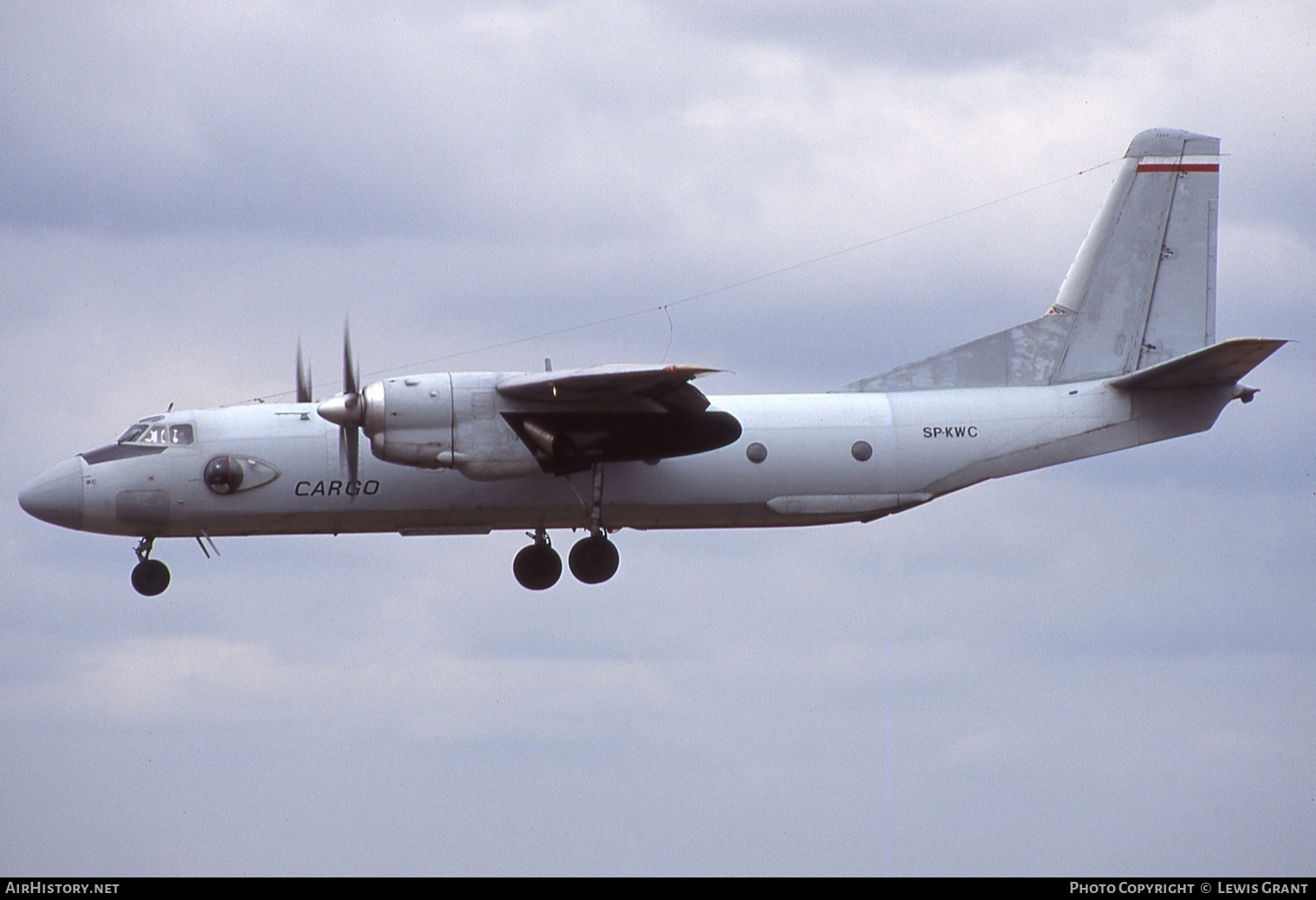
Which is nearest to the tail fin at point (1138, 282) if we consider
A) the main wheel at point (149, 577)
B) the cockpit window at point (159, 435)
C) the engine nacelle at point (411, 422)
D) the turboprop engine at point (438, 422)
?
the turboprop engine at point (438, 422)

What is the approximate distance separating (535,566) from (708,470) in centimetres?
378

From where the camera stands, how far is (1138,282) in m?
31.1

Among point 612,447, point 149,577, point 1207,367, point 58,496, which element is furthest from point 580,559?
point 1207,367

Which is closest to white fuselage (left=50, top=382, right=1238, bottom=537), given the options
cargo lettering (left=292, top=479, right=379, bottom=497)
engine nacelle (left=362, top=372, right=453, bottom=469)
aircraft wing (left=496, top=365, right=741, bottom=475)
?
cargo lettering (left=292, top=479, right=379, bottom=497)

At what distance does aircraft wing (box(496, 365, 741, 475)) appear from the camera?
26.3 m

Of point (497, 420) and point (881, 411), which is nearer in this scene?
point (497, 420)

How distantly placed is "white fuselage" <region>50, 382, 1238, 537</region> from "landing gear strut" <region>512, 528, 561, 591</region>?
4.01 ft

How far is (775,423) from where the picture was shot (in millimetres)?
28453
